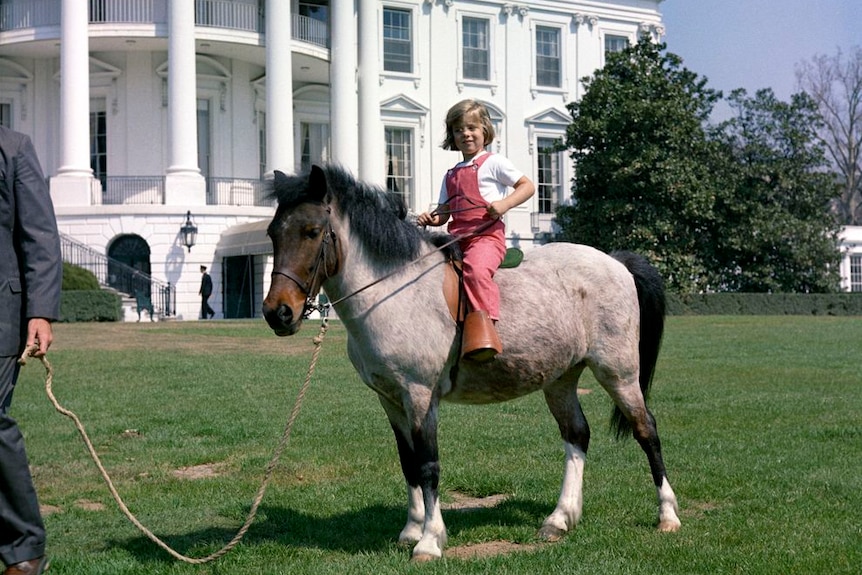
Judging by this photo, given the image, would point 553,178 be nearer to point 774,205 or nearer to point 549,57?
point 549,57

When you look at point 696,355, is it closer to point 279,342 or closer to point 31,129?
point 279,342

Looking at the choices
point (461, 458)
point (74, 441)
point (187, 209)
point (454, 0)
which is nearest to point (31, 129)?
point (187, 209)

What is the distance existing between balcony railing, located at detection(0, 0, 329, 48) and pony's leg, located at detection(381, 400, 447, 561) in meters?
32.3

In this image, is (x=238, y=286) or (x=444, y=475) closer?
(x=444, y=475)

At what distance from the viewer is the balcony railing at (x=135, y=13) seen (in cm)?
3606

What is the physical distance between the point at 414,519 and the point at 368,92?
35642mm

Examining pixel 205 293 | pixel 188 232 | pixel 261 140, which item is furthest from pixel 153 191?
pixel 261 140

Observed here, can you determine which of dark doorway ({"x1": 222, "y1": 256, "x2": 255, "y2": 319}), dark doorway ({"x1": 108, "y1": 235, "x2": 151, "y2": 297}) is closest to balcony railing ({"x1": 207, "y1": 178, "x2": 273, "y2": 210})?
dark doorway ({"x1": 222, "y1": 256, "x2": 255, "y2": 319})

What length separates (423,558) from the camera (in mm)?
5629

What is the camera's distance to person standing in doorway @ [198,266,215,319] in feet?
112

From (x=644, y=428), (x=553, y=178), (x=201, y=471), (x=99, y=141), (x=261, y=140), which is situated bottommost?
(x=201, y=471)

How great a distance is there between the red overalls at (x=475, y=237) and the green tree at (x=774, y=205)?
34.4 metres

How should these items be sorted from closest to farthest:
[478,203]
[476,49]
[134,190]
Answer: [478,203] < [134,190] < [476,49]

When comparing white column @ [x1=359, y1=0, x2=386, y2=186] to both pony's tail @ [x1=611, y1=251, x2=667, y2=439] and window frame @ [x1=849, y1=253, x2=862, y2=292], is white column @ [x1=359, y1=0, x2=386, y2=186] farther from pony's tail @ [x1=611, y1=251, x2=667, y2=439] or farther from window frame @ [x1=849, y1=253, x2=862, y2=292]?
pony's tail @ [x1=611, y1=251, x2=667, y2=439]
